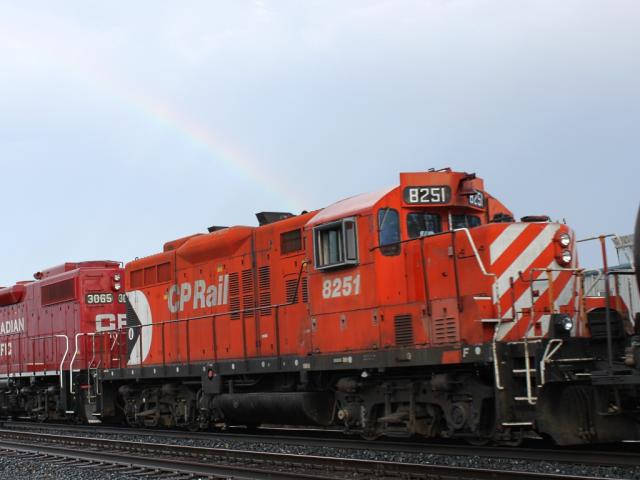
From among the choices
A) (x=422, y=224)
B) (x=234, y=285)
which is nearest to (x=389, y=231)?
(x=422, y=224)

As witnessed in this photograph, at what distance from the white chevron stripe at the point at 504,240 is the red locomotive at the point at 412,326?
0.7 inches

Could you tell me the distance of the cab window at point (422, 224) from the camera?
467 inches

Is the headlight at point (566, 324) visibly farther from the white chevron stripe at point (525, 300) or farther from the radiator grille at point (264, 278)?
the radiator grille at point (264, 278)

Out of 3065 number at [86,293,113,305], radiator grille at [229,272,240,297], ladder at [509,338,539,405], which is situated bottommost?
ladder at [509,338,539,405]

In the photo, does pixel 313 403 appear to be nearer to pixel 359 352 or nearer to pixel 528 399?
pixel 359 352

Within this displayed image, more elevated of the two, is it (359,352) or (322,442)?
(359,352)

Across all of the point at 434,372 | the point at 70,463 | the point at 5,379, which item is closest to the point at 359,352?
the point at 434,372

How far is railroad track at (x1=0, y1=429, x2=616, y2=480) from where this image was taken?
30.1 ft

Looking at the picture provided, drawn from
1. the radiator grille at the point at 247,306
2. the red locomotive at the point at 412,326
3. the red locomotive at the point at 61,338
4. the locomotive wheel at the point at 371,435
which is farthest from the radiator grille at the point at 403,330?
the red locomotive at the point at 61,338

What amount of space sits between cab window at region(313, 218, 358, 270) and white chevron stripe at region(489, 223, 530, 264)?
81.3 inches

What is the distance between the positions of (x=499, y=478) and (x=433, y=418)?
2.77 m

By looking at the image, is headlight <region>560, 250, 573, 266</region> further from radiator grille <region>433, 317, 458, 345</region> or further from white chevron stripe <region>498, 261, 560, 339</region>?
radiator grille <region>433, 317, 458, 345</region>

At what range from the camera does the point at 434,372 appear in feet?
36.8

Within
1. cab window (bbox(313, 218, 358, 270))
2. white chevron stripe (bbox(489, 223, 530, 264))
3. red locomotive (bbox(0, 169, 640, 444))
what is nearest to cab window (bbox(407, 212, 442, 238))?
red locomotive (bbox(0, 169, 640, 444))
